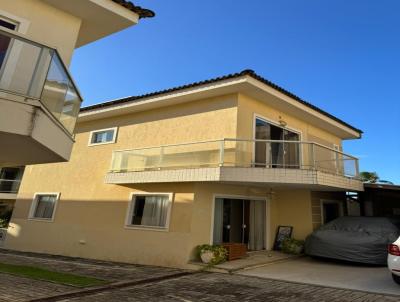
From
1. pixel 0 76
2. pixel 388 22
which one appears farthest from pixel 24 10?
pixel 388 22

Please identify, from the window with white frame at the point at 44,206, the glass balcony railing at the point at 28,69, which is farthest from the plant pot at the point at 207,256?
the window with white frame at the point at 44,206

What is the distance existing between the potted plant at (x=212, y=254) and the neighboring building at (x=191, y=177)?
51 centimetres

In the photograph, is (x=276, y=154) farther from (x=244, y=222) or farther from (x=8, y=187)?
(x=8, y=187)

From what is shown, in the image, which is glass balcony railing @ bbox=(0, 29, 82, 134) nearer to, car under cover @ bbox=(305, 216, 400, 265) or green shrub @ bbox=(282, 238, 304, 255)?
car under cover @ bbox=(305, 216, 400, 265)

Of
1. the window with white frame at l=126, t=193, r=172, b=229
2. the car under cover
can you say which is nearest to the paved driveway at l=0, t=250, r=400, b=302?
the window with white frame at l=126, t=193, r=172, b=229

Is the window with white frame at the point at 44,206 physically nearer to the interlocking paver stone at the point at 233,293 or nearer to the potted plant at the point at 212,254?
the potted plant at the point at 212,254

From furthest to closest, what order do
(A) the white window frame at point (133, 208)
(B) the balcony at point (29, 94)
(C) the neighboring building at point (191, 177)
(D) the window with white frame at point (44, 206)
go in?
(D) the window with white frame at point (44, 206) → (A) the white window frame at point (133, 208) → (C) the neighboring building at point (191, 177) → (B) the balcony at point (29, 94)

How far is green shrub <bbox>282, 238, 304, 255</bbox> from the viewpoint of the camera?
518 inches

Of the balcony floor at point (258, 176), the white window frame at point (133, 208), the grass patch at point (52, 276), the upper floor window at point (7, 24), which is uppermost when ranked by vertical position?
the upper floor window at point (7, 24)

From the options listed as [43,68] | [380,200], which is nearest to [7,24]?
[43,68]

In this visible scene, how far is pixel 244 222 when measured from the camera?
13820 millimetres

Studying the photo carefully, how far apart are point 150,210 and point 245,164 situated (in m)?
4.52

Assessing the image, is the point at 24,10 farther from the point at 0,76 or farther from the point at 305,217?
the point at 305,217

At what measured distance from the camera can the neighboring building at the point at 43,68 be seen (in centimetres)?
493
